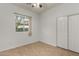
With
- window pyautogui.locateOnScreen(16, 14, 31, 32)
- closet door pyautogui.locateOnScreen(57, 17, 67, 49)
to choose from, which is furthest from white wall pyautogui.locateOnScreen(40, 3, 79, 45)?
window pyautogui.locateOnScreen(16, 14, 31, 32)

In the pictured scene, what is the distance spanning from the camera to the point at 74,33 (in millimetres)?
2838

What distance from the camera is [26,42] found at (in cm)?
274

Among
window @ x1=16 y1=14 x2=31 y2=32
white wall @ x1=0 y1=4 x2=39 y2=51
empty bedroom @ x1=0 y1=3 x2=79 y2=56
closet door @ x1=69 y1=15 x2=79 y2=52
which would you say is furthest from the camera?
closet door @ x1=69 y1=15 x2=79 y2=52

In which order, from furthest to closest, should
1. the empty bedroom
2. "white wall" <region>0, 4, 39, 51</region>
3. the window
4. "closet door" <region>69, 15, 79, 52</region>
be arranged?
"closet door" <region>69, 15, 79, 52</region> < "white wall" <region>0, 4, 39, 51</region> < the empty bedroom < the window

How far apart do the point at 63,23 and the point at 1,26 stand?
2215mm

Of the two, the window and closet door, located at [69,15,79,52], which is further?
closet door, located at [69,15,79,52]

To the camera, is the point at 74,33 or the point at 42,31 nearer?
the point at 42,31

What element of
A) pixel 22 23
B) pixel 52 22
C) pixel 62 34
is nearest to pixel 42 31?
pixel 52 22

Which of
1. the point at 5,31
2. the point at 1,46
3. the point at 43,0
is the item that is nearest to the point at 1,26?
the point at 5,31

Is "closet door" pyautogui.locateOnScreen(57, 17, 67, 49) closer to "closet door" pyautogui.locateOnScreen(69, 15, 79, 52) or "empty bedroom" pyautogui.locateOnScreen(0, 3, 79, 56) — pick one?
"empty bedroom" pyautogui.locateOnScreen(0, 3, 79, 56)

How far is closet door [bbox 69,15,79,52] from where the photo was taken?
8.87 ft

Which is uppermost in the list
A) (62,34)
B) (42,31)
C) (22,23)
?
(22,23)

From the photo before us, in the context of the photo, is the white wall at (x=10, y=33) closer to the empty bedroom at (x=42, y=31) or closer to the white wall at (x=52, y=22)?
the empty bedroom at (x=42, y=31)

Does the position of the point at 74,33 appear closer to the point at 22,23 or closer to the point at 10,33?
the point at 22,23
